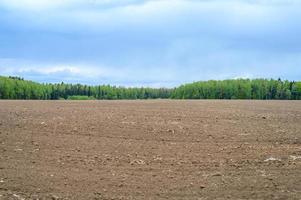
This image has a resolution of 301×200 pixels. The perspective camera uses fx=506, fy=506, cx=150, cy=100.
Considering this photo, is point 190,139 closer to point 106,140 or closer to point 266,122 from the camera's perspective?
point 106,140

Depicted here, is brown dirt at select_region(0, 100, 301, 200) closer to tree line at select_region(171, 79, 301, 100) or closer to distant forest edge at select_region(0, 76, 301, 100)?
distant forest edge at select_region(0, 76, 301, 100)


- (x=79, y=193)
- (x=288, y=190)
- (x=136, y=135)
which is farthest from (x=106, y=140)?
(x=288, y=190)

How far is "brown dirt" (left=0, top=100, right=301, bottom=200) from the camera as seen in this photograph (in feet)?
38.4

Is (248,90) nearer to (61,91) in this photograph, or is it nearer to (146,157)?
(61,91)

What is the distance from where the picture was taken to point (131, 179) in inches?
496

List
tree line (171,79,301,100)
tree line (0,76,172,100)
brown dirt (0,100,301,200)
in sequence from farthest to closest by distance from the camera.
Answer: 1. tree line (171,79,301,100)
2. tree line (0,76,172,100)
3. brown dirt (0,100,301,200)

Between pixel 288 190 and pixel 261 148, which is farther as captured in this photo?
pixel 261 148

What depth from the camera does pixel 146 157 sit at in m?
14.9

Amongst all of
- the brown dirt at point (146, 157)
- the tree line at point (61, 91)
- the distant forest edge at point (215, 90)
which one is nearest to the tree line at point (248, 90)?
the distant forest edge at point (215, 90)

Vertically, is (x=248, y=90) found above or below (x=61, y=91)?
above

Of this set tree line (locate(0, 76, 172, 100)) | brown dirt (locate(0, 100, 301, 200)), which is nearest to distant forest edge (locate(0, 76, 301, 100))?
tree line (locate(0, 76, 172, 100))

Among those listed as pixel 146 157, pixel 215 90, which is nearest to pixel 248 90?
pixel 215 90

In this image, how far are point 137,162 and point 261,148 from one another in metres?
4.49

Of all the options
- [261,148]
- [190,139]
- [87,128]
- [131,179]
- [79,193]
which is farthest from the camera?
[87,128]
